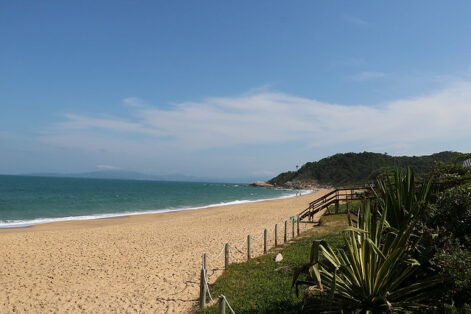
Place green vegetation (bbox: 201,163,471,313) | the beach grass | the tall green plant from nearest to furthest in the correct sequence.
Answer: green vegetation (bbox: 201,163,471,313) → the tall green plant → the beach grass

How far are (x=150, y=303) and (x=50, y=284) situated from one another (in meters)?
4.20

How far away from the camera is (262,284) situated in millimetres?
8008

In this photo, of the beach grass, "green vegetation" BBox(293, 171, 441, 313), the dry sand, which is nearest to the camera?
"green vegetation" BBox(293, 171, 441, 313)

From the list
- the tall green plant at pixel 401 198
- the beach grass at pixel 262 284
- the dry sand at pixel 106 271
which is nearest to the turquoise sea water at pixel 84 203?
the dry sand at pixel 106 271

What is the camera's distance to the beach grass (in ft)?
21.1

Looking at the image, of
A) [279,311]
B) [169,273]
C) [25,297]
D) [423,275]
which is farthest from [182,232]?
[423,275]

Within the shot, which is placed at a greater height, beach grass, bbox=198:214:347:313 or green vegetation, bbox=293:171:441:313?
green vegetation, bbox=293:171:441:313

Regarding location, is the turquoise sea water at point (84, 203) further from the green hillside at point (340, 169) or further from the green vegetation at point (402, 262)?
the green hillside at point (340, 169)

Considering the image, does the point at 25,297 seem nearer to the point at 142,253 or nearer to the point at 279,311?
the point at 142,253

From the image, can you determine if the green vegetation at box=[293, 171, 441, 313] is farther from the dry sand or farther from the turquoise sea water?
the turquoise sea water

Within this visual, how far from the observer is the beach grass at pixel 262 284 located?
254 inches

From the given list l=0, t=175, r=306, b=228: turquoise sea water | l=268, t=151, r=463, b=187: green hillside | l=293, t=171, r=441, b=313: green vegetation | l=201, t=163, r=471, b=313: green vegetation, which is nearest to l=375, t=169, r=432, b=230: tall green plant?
l=201, t=163, r=471, b=313: green vegetation

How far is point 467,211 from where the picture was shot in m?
3.75

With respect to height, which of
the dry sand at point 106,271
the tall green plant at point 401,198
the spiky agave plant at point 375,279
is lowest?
the dry sand at point 106,271
